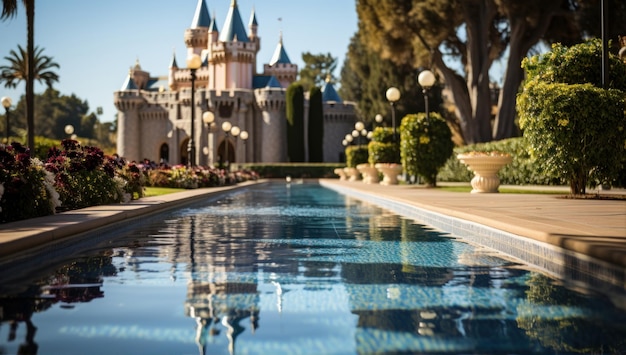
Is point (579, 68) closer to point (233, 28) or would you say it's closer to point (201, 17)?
point (233, 28)

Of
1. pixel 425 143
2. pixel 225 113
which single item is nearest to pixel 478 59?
pixel 425 143

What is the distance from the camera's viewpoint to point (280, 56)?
80.9m

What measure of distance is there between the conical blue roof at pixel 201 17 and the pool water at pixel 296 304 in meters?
77.7

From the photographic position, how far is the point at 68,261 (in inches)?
273

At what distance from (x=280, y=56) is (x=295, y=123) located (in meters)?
18.1

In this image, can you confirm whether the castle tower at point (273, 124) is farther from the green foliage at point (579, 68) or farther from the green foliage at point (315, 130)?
the green foliage at point (579, 68)

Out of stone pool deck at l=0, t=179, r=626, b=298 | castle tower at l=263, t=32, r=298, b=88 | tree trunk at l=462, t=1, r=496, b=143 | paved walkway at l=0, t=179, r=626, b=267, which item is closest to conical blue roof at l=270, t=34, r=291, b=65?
castle tower at l=263, t=32, r=298, b=88

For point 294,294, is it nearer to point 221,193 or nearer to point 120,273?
point 120,273

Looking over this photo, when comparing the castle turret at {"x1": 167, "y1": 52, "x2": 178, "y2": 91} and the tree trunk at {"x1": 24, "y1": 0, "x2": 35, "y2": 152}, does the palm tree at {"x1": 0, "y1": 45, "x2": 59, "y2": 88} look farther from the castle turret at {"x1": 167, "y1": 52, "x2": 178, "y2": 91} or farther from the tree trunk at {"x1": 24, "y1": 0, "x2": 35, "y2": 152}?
the tree trunk at {"x1": 24, "y1": 0, "x2": 35, "y2": 152}

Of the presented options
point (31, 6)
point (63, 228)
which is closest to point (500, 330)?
point (63, 228)

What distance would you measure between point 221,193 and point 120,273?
1764 centimetres

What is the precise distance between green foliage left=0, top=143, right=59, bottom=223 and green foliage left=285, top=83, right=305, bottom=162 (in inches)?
2110

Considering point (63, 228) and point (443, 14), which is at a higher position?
point (443, 14)

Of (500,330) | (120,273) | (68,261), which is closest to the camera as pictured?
(500,330)
